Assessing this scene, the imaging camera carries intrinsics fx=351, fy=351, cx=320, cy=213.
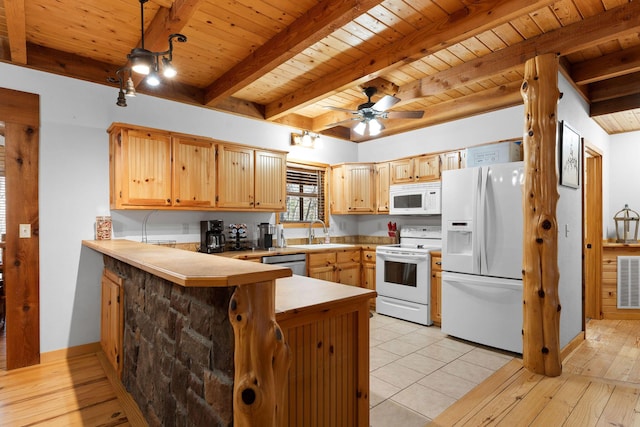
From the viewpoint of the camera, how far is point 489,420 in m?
2.21

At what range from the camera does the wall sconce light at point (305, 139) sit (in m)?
5.07

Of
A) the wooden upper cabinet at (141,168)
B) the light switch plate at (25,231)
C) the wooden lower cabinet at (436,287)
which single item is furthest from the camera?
the wooden lower cabinet at (436,287)

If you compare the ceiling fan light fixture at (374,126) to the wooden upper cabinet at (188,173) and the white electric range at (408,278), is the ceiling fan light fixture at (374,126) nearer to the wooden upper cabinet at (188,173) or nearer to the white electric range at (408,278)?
the wooden upper cabinet at (188,173)

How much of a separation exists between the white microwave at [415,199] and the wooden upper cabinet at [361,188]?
1.22 ft

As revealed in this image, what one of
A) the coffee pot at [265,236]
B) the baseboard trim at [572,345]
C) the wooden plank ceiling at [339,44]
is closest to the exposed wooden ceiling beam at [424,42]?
the wooden plank ceiling at [339,44]

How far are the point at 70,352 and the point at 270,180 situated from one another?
8.71 ft

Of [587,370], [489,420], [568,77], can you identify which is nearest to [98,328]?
[489,420]

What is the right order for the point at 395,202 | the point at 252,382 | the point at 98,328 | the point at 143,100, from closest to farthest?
the point at 252,382, the point at 98,328, the point at 143,100, the point at 395,202

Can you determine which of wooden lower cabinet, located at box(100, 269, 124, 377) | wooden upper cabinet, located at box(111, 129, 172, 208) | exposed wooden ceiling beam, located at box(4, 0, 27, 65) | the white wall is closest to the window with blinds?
wooden upper cabinet, located at box(111, 129, 172, 208)

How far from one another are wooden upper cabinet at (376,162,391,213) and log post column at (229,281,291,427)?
4.19 metres

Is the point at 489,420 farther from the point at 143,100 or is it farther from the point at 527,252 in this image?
the point at 143,100

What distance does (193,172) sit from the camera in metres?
3.72

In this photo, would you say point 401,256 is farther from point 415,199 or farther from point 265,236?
point 265,236

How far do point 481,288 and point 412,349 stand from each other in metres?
0.91
